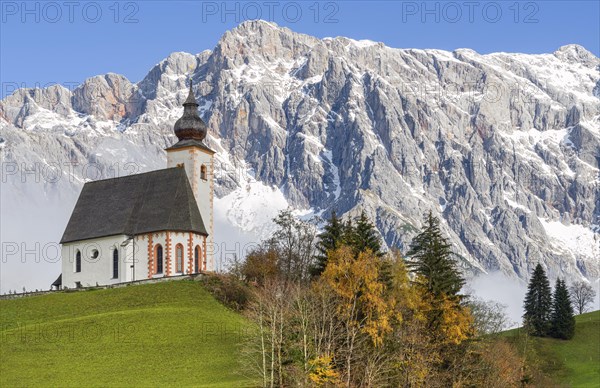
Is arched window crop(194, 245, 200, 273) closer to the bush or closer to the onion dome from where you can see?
the bush

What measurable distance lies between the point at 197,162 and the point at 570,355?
62.2 m

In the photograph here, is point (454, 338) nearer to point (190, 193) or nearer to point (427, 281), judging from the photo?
point (427, 281)

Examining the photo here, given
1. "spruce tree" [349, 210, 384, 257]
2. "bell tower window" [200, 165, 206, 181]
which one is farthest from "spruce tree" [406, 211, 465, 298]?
"bell tower window" [200, 165, 206, 181]

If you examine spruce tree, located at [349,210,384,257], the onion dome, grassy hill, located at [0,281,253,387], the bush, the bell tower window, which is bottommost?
grassy hill, located at [0,281,253,387]

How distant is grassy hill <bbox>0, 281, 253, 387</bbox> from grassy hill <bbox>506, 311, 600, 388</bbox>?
46.6 metres

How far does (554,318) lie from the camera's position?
140 meters

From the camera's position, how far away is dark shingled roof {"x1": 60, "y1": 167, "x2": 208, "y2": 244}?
325 ft

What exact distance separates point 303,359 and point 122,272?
44.3 meters

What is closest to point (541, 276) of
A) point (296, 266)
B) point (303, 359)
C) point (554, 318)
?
point (554, 318)

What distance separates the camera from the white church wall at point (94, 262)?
99.5 m

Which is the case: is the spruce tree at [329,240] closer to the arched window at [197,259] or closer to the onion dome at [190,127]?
the arched window at [197,259]

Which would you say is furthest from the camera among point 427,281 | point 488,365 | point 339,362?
point 488,365

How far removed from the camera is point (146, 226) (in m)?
99.2

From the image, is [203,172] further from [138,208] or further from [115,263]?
[115,263]
